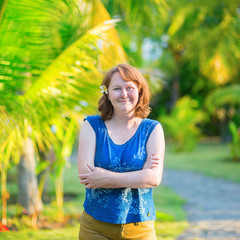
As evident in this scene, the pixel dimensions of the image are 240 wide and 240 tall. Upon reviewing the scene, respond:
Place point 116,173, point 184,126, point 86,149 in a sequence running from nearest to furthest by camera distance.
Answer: point 116,173 < point 86,149 < point 184,126

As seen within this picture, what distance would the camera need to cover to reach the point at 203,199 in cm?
688

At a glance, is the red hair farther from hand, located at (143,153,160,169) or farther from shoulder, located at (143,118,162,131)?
hand, located at (143,153,160,169)

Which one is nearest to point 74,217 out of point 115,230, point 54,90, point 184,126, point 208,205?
point 54,90

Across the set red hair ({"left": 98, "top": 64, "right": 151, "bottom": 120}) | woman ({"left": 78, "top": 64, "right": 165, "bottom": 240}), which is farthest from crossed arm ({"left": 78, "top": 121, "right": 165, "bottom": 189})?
red hair ({"left": 98, "top": 64, "right": 151, "bottom": 120})

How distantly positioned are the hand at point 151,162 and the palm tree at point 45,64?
1584mm

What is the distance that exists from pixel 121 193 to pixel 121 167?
0.44ft

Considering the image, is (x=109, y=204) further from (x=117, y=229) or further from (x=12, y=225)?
(x=12, y=225)

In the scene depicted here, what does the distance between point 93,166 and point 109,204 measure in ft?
0.68

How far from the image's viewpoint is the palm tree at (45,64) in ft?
10.1

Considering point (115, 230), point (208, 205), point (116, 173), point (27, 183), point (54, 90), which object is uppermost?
point (54, 90)

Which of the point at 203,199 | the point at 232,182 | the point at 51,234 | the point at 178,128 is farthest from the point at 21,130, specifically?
the point at 178,128

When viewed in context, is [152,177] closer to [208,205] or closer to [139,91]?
[139,91]

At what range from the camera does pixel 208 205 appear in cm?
630

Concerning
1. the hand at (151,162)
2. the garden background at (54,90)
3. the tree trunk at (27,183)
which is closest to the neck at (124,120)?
the hand at (151,162)
